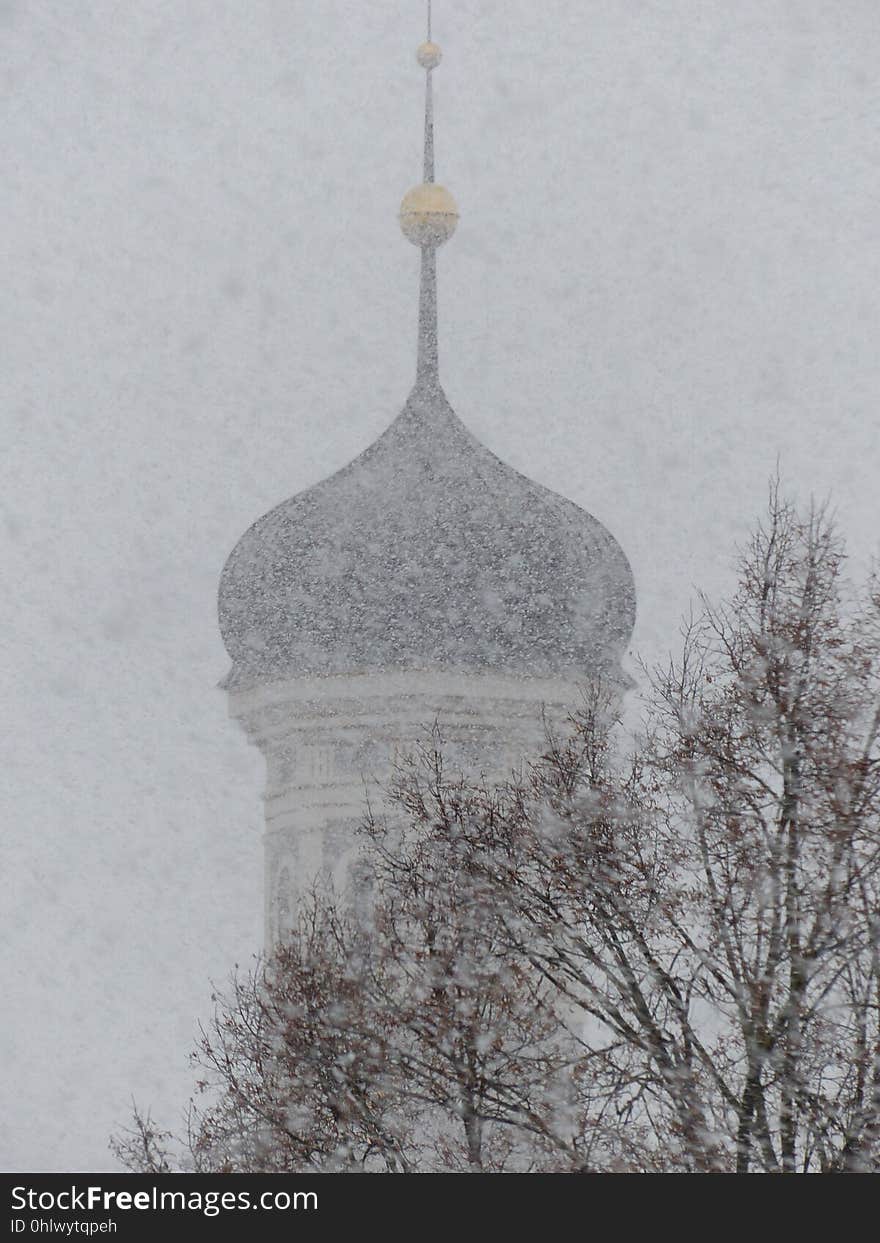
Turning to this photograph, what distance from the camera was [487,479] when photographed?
34406 millimetres

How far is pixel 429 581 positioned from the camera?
34125 millimetres

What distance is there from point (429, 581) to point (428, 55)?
346 inches

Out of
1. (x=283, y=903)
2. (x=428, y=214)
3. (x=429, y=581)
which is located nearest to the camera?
(x=283, y=903)

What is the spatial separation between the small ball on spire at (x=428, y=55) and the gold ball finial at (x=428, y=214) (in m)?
1.75

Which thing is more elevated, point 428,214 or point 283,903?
point 428,214

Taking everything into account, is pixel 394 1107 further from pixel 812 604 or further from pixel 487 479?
pixel 487 479

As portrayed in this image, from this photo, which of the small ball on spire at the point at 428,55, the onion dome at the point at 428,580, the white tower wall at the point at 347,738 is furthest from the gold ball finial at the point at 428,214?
the white tower wall at the point at 347,738

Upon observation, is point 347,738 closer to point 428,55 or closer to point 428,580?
point 428,580

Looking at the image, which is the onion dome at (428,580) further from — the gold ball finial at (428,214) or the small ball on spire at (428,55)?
the small ball on spire at (428,55)

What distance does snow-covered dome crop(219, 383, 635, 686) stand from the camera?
33.6 metres

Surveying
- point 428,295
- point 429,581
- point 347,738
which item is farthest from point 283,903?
point 428,295

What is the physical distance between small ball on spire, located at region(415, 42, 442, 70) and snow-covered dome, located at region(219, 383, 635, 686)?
22.9ft
